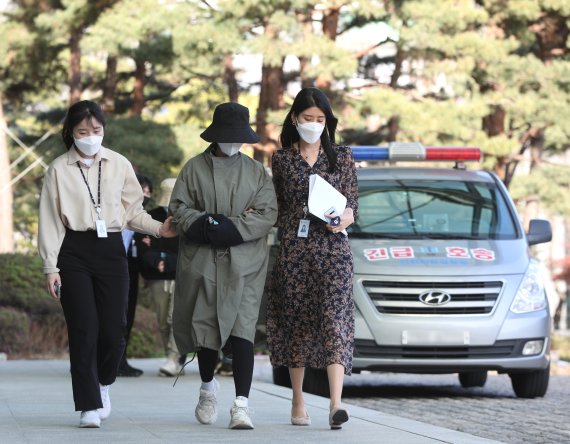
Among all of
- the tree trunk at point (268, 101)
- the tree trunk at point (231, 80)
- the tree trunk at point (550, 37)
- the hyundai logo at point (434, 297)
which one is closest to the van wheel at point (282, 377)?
the hyundai logo at point (434, 297)

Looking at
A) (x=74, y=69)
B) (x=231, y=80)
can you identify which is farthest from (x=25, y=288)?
(x=74, y=69)

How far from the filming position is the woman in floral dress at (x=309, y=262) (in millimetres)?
8391

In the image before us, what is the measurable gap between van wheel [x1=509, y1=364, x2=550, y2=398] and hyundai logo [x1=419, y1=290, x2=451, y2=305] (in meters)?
1.24

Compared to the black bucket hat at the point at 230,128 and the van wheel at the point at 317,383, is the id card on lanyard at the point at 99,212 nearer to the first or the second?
the black bucket hat at the point at 230,128

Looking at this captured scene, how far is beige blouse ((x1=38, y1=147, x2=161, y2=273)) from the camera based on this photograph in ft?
26.7

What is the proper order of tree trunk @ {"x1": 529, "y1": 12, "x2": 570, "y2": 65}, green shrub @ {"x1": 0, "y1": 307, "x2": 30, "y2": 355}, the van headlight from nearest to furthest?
the van headlight → green shrub @ {"x1": 0, "y1": 307, "x2": 30, "y2": 355} → tree trunk @ {"x1": 529, "y1": 12, "x2": 570, "y2": 65}

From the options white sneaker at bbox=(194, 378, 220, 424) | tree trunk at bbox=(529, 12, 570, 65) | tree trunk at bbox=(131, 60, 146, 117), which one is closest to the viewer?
white sneaker at bbox=(194, 378, 220, 424)

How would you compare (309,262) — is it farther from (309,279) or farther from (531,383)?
(531,383)

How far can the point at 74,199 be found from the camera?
8.22 m

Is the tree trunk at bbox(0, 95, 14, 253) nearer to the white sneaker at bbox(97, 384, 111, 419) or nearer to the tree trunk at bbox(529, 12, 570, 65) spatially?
the tree trunk at bbox(529, 12, 570, 65)

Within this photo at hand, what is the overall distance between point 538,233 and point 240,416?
494 centimetres

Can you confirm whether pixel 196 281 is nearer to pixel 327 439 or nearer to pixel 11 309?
pixel 327 439

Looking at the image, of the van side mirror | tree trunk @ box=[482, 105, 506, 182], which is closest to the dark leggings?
the van side mirror

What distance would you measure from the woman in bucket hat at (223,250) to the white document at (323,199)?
258 millimetres
